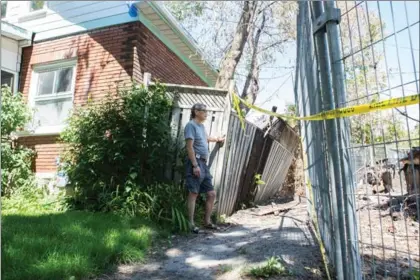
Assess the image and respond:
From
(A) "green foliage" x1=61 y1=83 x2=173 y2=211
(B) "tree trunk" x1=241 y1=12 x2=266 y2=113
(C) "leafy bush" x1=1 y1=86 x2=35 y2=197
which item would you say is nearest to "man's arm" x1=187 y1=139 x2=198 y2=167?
(A) "green foliage" x1=61 y1=83 x2=173 y2=211

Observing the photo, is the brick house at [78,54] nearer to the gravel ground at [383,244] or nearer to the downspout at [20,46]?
the downspout at [20,46]

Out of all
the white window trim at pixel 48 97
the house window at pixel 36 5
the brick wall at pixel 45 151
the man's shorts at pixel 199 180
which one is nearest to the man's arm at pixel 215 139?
the man's shorts at pixel 199 180

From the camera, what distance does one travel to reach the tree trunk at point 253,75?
1053 cm

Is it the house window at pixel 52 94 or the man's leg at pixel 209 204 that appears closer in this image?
the man's leg at pixel 209 204

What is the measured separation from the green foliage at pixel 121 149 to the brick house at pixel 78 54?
5.04ft

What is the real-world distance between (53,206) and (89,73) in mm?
3142

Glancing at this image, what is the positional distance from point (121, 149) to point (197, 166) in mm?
1403

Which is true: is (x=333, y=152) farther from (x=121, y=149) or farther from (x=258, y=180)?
(x=258, y=180)

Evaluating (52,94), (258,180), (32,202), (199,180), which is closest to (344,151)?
(199,180)

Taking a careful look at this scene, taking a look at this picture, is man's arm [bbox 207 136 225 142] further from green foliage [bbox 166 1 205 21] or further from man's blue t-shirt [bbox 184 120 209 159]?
green foliage [bbox 166 1 205 21]

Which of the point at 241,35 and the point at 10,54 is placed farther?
the point at 241,35

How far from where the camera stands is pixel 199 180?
5.13m

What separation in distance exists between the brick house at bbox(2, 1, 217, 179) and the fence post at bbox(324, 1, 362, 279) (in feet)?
17.6

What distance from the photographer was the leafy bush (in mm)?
7156
